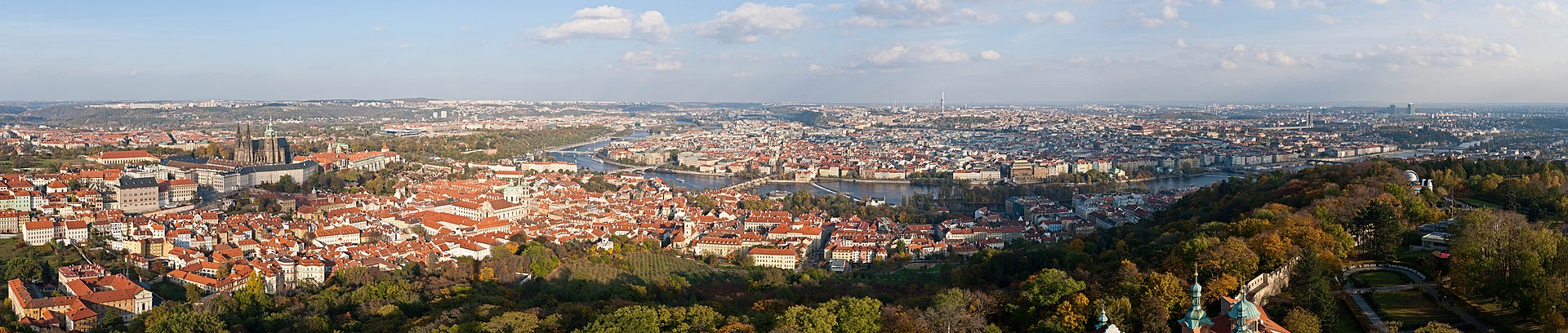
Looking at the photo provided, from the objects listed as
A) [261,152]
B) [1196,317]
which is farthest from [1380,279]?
[261,152]

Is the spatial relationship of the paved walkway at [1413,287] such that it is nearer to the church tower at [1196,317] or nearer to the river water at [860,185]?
the church tower at [1196,317]

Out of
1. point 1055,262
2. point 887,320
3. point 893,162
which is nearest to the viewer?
point 887,320

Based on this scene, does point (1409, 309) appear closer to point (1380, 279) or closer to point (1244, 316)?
point (1380, 279)

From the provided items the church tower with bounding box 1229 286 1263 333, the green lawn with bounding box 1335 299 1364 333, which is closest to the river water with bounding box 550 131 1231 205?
the green lawn with bounding box 1335 299 1364 333

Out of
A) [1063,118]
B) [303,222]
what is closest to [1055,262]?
[303,222]

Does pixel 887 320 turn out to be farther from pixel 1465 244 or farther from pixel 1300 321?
pixel 1465 244

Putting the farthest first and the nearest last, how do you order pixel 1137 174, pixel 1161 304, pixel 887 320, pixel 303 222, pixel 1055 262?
pixel 1137 174 < pixel 303 222 < pixel 1055 262 < pixel 887 320 < pixel 1161 304

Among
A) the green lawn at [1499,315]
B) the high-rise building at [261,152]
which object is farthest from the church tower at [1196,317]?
the high-rise building at [261,152]

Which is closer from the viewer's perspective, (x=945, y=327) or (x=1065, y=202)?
(x=945, y=327)
